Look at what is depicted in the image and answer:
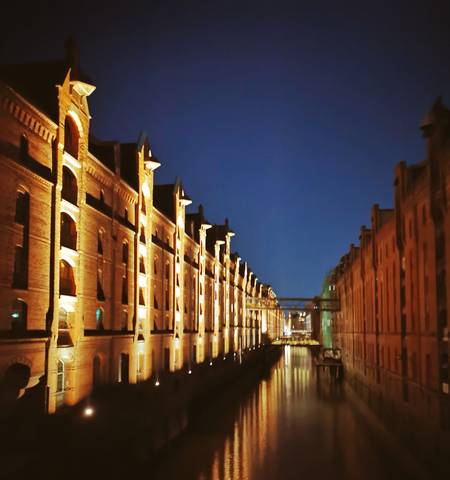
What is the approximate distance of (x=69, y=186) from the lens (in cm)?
2627

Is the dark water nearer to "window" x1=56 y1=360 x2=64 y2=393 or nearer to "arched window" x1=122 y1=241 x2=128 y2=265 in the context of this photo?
"window" x1=56 y1=360 x2=64 y2=393

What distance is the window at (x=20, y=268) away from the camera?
2131cm

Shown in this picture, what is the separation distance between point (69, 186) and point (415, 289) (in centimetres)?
1950

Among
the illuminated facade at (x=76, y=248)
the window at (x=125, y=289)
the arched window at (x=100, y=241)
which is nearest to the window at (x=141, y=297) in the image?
the illuminated facade at (x=76, y=248)

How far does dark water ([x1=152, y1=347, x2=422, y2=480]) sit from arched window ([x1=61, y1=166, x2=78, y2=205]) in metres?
12.6

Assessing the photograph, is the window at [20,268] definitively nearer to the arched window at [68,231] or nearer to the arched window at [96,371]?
the arched window at [68,231]

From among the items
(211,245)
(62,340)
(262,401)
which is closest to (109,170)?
(62,340)

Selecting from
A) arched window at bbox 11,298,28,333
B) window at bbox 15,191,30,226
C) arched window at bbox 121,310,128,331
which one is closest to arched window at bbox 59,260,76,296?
arched window at bbox 11,298,28,333

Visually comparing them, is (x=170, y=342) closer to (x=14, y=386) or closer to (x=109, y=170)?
(x=109, y=170)

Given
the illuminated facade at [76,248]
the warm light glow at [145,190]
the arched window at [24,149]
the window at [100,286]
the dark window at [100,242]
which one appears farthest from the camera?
the warm light glow at [145,190]

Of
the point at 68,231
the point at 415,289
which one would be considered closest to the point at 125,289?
the point at 68,231

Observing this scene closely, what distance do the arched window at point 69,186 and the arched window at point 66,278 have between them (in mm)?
2829

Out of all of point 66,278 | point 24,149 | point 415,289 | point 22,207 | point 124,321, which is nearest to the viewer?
point 22,207

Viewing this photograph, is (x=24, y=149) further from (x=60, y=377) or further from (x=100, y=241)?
(x=60, y=377)
